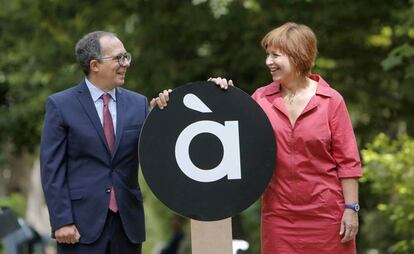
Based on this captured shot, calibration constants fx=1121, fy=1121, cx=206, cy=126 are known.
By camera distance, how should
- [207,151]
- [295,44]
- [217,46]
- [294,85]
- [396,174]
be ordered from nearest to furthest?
[207,151], [295,44], [294,85], [396,174], [217,46]

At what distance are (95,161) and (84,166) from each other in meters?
0.06

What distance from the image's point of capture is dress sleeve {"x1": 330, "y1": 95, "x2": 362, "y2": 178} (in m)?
5.50

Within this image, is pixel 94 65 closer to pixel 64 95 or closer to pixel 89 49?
pixel 89 49

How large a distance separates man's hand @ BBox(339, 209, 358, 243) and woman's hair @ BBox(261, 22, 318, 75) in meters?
0.74

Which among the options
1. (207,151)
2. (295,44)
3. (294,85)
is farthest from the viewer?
(294,85)

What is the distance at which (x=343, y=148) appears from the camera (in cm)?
550

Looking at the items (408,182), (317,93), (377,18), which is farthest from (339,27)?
(317,93)

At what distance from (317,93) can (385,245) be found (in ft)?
33.9

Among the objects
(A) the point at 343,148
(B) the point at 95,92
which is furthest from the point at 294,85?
(B) the point at 95,92

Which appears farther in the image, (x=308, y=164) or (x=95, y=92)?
(x=95, y=92)

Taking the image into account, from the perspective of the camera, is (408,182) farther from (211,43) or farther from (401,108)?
(211,43)

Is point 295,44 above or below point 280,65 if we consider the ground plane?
above

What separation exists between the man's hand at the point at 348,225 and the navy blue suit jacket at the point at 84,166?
1.04m

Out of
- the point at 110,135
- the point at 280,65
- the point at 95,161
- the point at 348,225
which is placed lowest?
the point at 348,225
